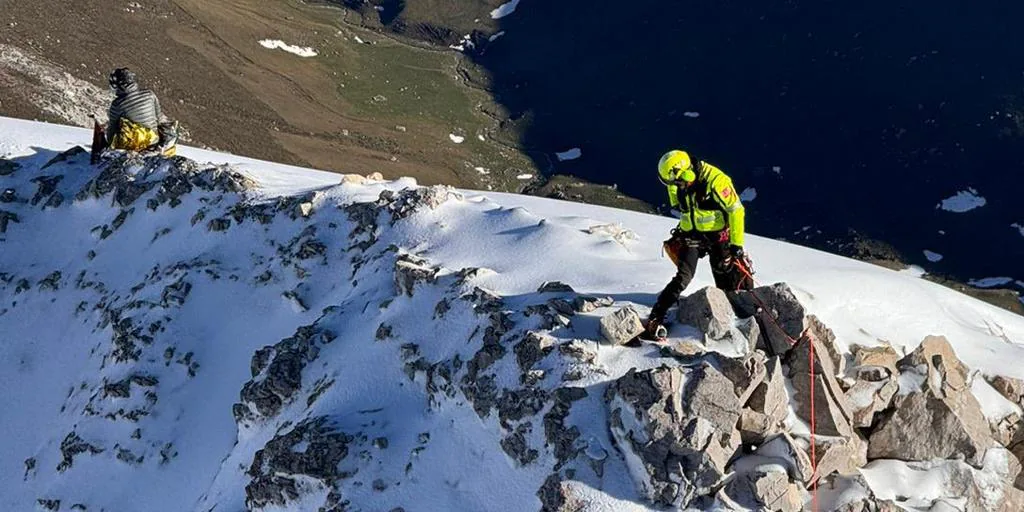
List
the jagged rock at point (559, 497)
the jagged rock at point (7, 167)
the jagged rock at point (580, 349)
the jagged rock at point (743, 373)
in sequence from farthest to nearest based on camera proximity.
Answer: the jagged rock at point (7, 167)
the jagged rock at point (580, 349)
the jagged rock at point (743, 373)
the jagged rock at point (559, 497)

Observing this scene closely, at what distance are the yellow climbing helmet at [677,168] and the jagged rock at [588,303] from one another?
2195 mm

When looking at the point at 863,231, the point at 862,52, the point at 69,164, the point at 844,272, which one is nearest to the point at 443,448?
the point at 844,272

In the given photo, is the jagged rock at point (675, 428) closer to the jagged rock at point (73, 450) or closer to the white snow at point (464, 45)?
the jagged rock at point (73, 450)

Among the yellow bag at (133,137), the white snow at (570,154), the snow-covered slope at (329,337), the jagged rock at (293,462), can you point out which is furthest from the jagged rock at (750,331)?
the white snow at (570,154)

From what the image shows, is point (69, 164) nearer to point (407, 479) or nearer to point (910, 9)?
point (407, 479)

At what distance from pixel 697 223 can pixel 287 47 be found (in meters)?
77.8

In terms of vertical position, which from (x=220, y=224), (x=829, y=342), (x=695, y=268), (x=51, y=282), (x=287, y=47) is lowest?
(x=287, y=47)

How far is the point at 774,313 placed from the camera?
1239 cm

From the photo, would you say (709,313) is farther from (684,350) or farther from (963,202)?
(963,202)

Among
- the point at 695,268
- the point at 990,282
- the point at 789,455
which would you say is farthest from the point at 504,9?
the point at 789,455

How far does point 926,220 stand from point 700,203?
191ft

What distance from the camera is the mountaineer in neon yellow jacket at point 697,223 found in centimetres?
1203

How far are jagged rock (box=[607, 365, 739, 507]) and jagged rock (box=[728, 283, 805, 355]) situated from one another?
179 cm

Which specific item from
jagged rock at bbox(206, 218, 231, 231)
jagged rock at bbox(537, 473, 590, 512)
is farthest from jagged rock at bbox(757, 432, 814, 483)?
jagged rock at bbox(206, 218, 231, 231)
